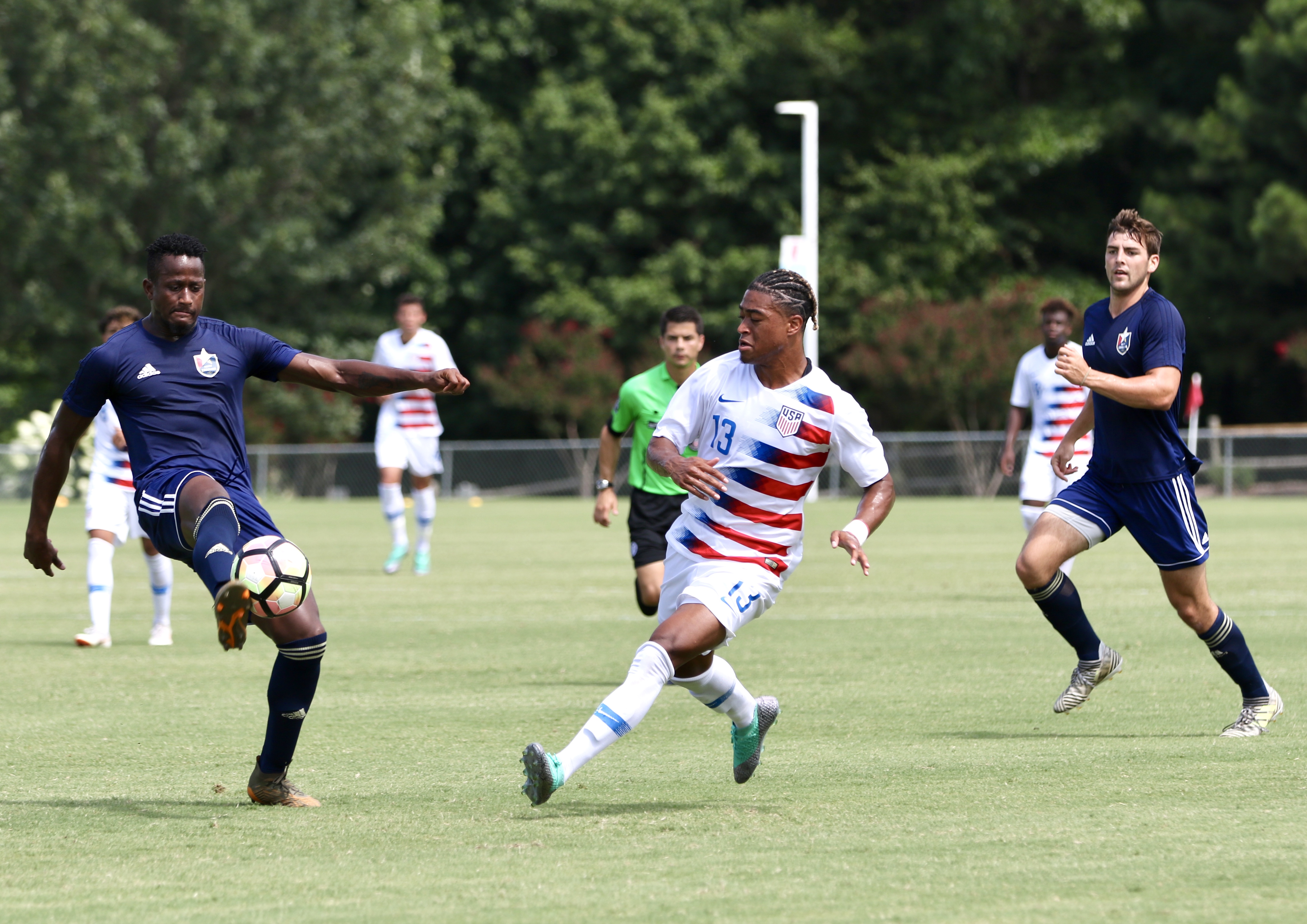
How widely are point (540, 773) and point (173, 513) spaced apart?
1679 mm

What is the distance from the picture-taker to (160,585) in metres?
11.9

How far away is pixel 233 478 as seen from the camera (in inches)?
254

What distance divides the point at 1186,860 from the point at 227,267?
36577mm

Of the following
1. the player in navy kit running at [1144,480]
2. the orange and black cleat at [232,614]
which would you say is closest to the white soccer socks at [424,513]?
the player in navy kit running at [1144,480]

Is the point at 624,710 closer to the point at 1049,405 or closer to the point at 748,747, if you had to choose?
the point at 748,747

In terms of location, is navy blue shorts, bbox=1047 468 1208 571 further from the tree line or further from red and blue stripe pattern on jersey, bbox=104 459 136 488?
the tree line

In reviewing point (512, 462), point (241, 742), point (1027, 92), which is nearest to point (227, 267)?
point (512, 462)

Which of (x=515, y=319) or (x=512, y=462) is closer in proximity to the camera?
(x=512, y=462)

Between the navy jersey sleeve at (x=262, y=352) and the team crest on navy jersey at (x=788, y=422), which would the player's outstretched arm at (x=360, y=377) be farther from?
the team crest on navy jersey at (x=788, y=422)

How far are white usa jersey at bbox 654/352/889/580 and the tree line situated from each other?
1245 inches

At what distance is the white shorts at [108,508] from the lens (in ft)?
38.5

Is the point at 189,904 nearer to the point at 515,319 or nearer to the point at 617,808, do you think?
the point at 617,808

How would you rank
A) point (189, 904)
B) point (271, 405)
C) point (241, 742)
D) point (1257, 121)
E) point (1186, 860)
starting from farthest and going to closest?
point (271, 405), point (1257, 121), point (241, 742), point (1186, 860), point (189, 904)

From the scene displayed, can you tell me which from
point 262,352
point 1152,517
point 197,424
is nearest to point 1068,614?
point 1152,517
